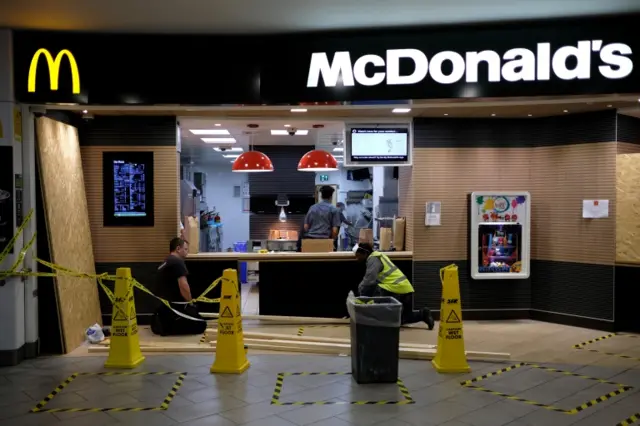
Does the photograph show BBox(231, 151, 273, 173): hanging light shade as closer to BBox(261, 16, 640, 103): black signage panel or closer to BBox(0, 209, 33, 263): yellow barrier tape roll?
BBox(261, 16, 640, 103): black signage panel

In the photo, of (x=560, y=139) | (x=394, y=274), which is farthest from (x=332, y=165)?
(x=560, y=139)

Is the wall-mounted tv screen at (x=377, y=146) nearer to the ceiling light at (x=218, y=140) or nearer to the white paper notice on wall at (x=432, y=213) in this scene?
the white paper notice on wall at (x=432, y=213)

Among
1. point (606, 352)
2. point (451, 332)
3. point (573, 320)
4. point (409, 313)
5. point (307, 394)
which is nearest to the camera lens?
point (307, 394)

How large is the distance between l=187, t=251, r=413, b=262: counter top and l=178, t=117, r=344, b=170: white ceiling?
2.05 meters

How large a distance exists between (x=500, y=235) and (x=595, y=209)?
54.7 inches

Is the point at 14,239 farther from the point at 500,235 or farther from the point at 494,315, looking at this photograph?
the point at 494,315

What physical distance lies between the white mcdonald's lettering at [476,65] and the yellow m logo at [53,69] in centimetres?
271

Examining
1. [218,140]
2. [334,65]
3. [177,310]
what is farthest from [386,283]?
[218,140]

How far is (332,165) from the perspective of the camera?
34.7 ft

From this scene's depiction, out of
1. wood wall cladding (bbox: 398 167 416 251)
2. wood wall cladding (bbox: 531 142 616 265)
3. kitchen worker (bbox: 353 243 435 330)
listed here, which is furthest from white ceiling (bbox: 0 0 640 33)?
wood wall cladding (bbox: 398 167 416 251)

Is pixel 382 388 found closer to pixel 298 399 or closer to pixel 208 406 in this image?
pixel 298 399

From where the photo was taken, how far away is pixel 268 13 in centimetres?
635

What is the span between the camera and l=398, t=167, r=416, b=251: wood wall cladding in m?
9.36

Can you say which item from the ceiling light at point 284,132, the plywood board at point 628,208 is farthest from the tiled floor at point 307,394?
the ceiling light at point 284,132
